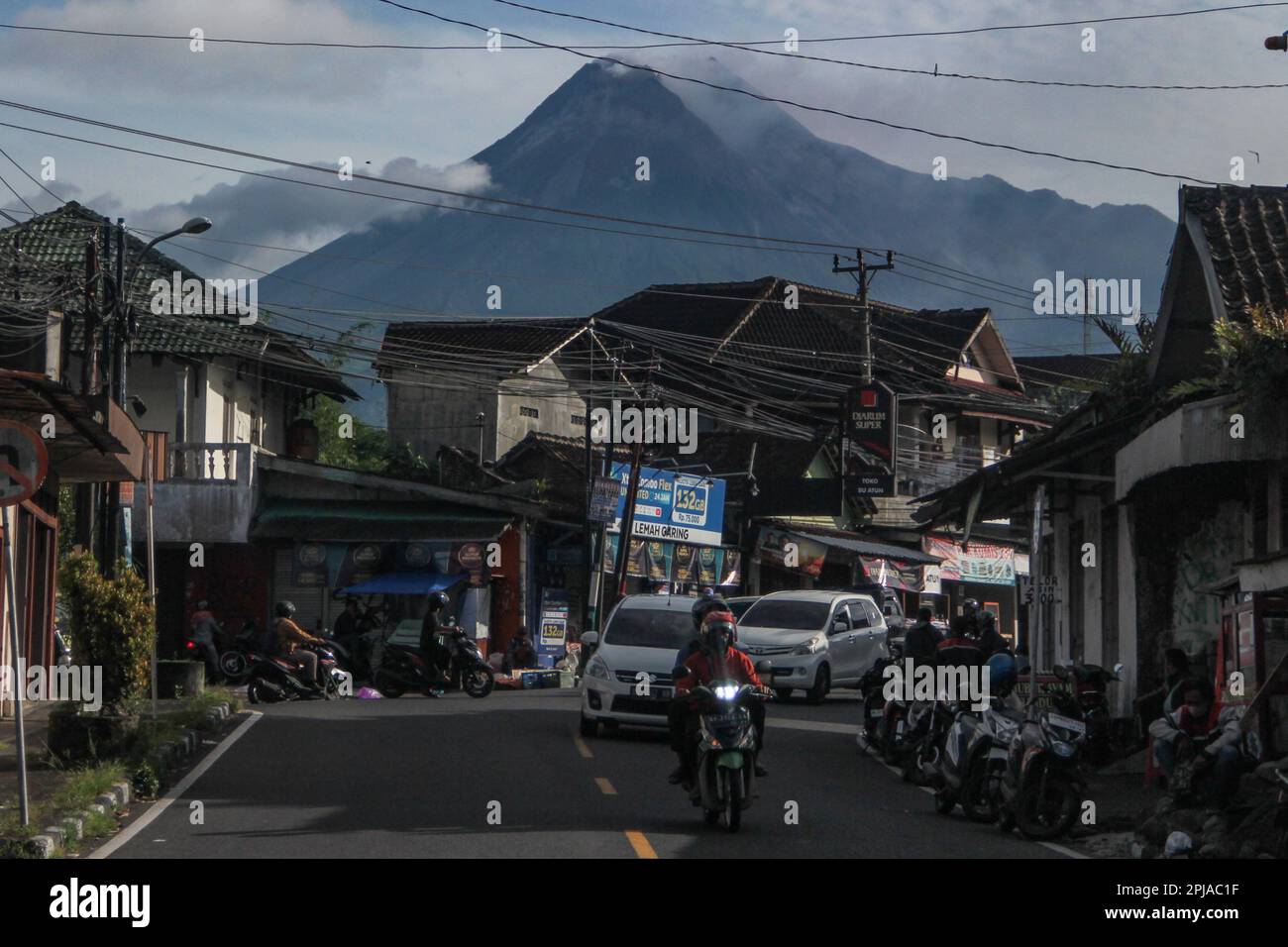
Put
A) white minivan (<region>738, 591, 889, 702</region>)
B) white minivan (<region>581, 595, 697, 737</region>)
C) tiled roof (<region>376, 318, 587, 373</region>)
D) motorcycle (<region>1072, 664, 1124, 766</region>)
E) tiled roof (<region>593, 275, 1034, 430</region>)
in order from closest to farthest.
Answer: motorcycle (<region>1072, 664, 1124, 766</region>) < white minivan (<region>581, 595, 697, 737</region>) < white minivan (<region>738, 591, 889, 702</region>) < tiled roof (<region>376, 318, 587, 373</region>) < tiled roof (<region>593, 275, 1034, 430</region>)

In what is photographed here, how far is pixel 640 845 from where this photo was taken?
37.8 ft

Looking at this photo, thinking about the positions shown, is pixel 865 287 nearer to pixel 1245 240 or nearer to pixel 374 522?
pixel 374 522

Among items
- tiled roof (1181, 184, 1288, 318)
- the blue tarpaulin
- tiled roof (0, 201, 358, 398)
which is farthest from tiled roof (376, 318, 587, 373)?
tiled roof (1181, 184, 1288, 318)

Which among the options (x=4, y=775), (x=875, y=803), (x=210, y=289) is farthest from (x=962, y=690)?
(x=210, y=289)

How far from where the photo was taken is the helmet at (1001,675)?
14.2 m

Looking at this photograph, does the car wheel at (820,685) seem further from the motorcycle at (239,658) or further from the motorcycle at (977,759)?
the motorcycle at (977,759)

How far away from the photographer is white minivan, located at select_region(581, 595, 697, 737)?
2042 cm

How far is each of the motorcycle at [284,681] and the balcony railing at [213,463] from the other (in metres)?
10.2

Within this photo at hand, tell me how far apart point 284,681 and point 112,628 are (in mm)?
8299

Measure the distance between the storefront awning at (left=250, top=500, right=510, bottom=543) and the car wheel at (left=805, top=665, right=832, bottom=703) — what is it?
9.89m

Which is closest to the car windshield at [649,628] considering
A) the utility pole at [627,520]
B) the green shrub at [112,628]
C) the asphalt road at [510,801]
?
the asphalt road at [510,801]

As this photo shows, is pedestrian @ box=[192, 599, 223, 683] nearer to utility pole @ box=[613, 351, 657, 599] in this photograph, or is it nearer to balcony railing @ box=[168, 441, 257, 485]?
balcony railing @ box=[168, 441, 257, 485]

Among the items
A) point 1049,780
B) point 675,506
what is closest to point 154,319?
point 675,506
